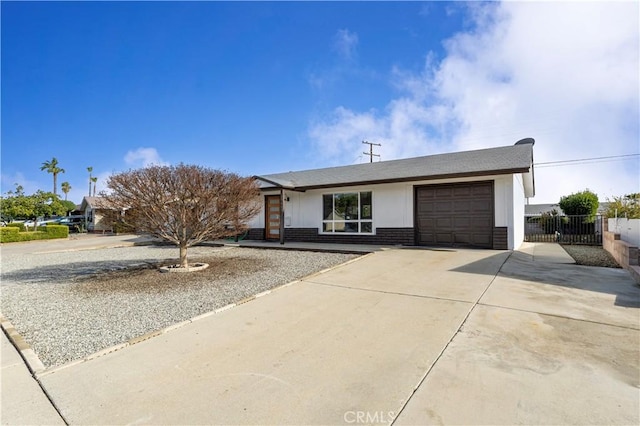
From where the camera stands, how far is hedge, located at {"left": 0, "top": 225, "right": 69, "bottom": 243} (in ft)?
69.5

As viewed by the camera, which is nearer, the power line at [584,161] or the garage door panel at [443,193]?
the garage door panel at [443,193]

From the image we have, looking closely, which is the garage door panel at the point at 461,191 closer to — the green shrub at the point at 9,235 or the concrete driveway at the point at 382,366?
the concrete driveway at the point at 382,366

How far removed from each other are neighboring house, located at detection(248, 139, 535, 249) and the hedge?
18.9 m

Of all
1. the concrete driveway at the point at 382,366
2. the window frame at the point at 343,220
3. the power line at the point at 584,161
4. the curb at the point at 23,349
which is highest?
the power line at the point at 584,161

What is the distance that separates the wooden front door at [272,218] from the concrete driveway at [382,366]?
34.0 ft

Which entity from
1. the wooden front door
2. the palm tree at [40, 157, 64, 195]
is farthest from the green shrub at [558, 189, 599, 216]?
the palm tree at [40, 157, 64, 195]

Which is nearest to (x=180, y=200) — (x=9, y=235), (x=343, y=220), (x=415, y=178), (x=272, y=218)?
(x=343, y=220)

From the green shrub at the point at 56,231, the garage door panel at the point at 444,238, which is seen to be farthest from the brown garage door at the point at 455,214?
the green shrub at the point at 56,231

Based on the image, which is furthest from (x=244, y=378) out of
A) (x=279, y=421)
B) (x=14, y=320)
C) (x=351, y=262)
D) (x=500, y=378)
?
(x=351, y=262)

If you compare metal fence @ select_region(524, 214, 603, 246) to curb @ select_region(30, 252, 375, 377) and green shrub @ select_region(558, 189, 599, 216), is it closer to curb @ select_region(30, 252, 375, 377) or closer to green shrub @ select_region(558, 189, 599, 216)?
green shrub @ select_region(558, 189, 599, 216)

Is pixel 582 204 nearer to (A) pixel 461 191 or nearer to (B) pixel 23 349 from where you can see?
(A) pixel 461 191

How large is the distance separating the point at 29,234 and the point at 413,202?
27.7 metres

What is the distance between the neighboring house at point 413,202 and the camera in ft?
34.5

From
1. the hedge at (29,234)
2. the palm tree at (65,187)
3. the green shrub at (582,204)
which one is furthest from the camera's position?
the palm tree at (65,187)
